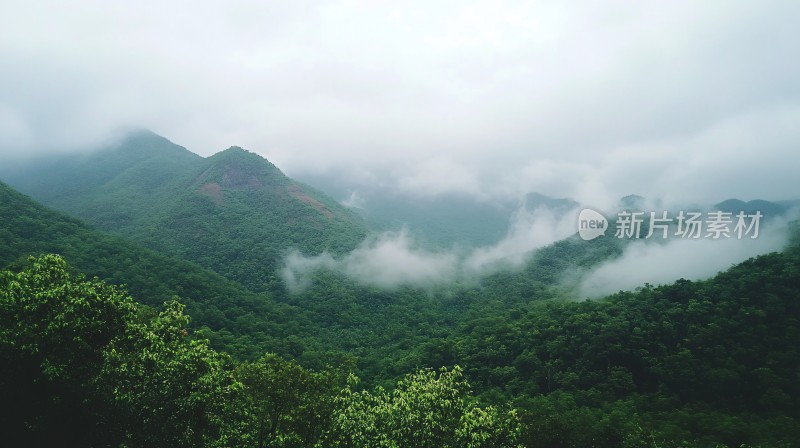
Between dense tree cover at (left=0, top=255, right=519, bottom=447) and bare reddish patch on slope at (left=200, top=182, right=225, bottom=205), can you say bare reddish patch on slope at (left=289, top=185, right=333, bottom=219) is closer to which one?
bare reddish patch on slope at (left=200, top=182, right=225, bottom=205)

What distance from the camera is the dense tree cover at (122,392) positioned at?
60.5 ft

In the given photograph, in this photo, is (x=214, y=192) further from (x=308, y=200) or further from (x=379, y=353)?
(x=379, y=353)

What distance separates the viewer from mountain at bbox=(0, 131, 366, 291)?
108562mm

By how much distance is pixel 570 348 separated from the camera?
61500 millimetres

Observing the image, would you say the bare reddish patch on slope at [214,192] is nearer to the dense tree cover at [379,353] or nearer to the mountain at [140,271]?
the dense tree cover at [379,353]

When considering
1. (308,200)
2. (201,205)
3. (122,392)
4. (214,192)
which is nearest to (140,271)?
(201,205)

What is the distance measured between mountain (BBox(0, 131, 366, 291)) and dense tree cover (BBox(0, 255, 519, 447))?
82.0 metres

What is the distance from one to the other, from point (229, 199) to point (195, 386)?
122877 mm

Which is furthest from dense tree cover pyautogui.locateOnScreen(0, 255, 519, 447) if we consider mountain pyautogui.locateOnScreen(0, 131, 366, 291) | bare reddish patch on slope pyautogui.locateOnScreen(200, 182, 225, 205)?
bare reddish patch on slope pyautogui.locateOnScreen(200, 182, 225, 205)

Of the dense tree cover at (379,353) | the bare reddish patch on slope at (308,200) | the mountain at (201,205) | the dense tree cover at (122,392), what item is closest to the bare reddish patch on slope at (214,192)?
the mountain at (201,205)

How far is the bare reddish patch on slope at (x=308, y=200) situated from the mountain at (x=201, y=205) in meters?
0.38

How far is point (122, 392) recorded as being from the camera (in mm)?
17938

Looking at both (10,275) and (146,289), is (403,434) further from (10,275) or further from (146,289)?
(146,289)

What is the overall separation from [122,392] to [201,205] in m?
117
